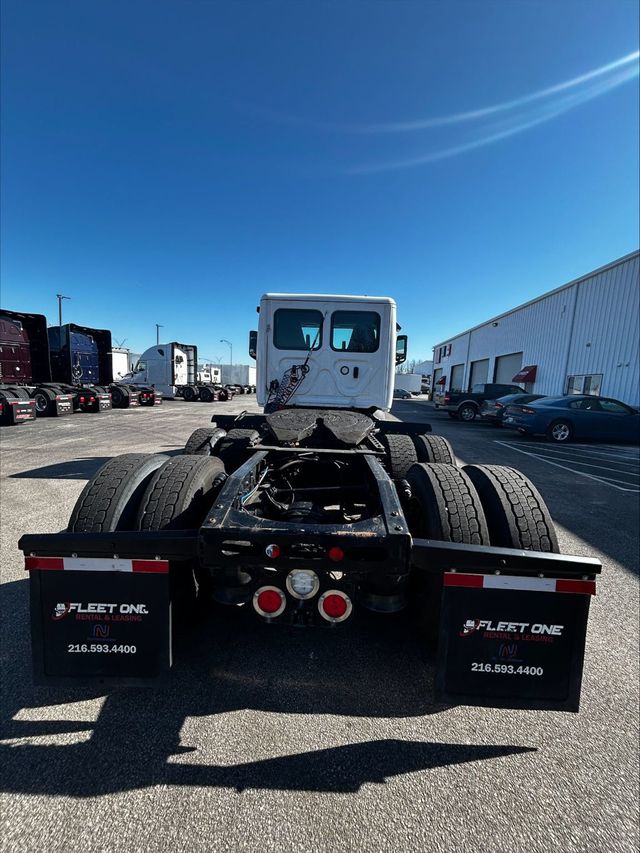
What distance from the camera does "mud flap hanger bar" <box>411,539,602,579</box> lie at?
1602 mm

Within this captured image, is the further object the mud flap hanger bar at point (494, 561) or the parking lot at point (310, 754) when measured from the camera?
the mud flap hanger bar at point (494, 561)

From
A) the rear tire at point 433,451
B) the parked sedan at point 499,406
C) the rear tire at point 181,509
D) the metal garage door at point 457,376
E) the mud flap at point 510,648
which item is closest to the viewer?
the mud flap at point 510,648

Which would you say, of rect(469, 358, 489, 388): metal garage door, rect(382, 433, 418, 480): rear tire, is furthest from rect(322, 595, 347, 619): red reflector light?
rect(469, 358, 489, 388): metal garage door

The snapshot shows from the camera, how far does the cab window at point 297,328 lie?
5.48 meters

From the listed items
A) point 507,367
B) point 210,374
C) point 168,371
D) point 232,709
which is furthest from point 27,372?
point 507,367

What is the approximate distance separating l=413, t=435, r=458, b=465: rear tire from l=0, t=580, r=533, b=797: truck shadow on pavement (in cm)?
201

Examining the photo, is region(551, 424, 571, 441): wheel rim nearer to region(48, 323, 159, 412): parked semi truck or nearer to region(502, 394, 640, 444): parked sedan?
region(502, 394, 640, 444): parked sedan

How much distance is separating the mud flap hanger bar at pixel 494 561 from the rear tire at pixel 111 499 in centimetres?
154

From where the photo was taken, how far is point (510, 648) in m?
1.69

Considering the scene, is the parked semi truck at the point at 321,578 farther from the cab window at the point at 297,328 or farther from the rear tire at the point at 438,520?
the cab window at the point at 297,328

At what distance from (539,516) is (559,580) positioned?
1.38ft

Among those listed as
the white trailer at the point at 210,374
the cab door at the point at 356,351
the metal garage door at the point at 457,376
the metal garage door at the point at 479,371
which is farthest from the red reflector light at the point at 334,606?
the metal garage door at the point at 457,376

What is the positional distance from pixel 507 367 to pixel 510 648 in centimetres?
2868

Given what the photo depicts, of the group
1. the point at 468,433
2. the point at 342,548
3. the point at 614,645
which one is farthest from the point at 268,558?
the point at 468,433
